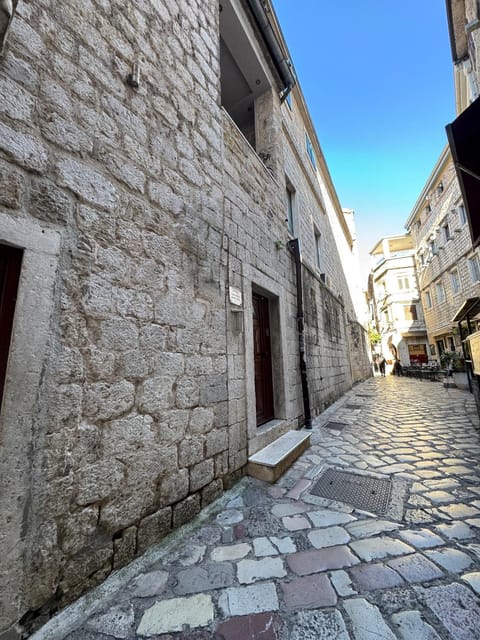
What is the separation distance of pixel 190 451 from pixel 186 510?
1.42 feet

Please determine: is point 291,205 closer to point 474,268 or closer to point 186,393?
point 186,393

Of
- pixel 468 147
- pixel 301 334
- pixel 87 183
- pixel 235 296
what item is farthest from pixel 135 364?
pixel 468 147

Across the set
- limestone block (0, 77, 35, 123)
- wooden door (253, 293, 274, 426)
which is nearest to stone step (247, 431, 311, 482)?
wooden door (253, 293, 274, 426)

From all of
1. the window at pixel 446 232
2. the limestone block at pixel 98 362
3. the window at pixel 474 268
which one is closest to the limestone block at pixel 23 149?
the limestone block at pixel 98 362

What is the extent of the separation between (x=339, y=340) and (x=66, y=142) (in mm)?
9211

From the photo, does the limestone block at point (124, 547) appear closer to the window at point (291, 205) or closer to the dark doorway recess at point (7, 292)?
the dark doorway recess at point (7, 292)

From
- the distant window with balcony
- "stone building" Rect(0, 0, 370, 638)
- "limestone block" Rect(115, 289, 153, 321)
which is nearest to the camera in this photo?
"stone building" Rect(0, 0, 370, 638)

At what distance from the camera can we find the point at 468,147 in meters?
3.20

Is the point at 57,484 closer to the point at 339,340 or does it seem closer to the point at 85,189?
the point at 85,189

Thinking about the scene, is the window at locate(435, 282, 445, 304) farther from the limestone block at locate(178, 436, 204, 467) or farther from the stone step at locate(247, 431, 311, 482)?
the limestone block at locate(178, 436, 204, 467)

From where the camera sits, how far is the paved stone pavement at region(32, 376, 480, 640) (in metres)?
1.26

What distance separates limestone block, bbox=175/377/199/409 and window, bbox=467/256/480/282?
1611 centimetres

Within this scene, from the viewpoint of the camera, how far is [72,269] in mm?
1610

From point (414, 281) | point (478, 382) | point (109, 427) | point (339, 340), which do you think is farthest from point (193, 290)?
point (414, 281)
